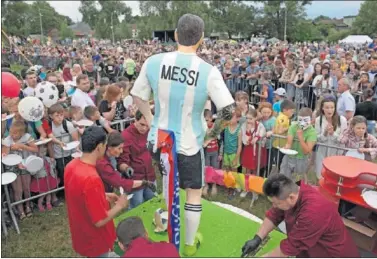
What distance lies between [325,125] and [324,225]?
7.78ft

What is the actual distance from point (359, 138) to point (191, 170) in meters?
2.43

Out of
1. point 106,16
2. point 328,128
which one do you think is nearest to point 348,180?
point 328,128

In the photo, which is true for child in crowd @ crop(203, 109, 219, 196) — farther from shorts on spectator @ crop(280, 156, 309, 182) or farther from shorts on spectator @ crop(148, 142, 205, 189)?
shorts on spectator @ crop(148, 142, 205, 189)

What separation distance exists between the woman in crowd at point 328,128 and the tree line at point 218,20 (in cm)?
4575

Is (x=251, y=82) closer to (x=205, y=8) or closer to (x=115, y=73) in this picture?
(x=115, y=73)

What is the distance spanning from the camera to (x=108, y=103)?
5488 millimetres

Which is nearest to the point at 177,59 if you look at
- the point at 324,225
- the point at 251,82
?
the point at 324,225

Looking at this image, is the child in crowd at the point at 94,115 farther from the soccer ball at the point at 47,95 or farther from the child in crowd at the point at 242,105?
the child in crowd at the point at 242,105

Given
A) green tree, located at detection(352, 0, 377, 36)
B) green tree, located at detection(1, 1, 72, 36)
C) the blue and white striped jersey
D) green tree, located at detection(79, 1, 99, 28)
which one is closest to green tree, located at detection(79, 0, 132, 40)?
green tree, located at detection(79, 1, 99, 28)

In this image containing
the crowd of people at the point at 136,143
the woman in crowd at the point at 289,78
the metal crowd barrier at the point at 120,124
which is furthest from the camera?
the woman in crowd at the point at 289,78

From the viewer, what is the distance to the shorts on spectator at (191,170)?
295cm

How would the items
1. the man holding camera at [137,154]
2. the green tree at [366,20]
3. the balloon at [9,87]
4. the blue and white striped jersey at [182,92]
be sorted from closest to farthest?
the blue and white striped jersey at [182,92], the man holding camera at [137,154], the balloon at [9,87], the green tree at [366,20]

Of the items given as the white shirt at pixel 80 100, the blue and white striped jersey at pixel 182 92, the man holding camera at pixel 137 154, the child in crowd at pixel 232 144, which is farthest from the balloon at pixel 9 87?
the child in crowd at pixel 232 144

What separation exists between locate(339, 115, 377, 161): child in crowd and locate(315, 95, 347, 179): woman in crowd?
17 cm
